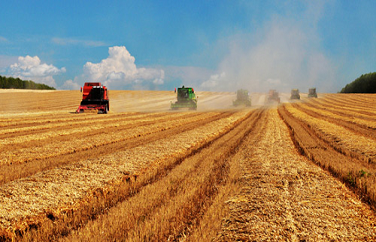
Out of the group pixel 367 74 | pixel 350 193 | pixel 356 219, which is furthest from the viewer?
pixel 367 74

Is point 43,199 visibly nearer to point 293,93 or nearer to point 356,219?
point 356,219

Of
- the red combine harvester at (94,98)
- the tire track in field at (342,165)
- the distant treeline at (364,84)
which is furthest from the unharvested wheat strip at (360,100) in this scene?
the distant treeline at (364,84)

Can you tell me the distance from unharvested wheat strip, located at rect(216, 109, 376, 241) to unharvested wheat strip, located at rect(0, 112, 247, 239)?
2.84m

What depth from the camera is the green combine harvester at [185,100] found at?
115 feet

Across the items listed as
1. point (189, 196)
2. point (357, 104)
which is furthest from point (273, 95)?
point (189, 196)

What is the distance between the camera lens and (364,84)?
10394 centimetres

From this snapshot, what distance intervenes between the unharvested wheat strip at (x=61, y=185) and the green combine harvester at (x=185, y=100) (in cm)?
2712

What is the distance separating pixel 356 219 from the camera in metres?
3.71

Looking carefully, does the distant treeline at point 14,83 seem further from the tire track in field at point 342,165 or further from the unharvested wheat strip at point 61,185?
the tire track in field at point 342,165

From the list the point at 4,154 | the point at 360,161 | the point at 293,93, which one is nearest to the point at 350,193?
the point at 360,161

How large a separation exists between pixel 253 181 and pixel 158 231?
9.07ft

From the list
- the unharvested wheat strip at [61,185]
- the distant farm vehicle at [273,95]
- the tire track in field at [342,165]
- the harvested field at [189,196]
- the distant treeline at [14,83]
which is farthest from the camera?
the distant treeline at [14,83]

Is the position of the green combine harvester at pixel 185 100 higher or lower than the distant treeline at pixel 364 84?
lower

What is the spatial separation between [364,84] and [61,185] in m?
126
